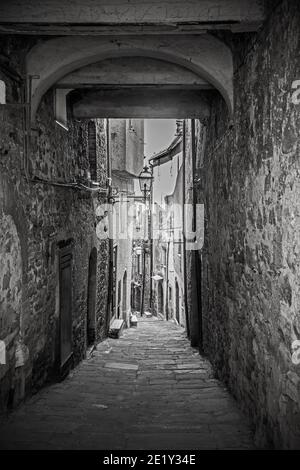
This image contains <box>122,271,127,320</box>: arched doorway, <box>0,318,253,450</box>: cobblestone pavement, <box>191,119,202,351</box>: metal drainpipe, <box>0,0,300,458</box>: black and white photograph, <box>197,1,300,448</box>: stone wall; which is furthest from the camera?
<box>122,271,127,320</box>: arched doorway

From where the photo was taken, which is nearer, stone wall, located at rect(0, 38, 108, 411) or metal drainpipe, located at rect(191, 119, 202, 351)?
stone wall, located at rect(0, 38, 108, 411)

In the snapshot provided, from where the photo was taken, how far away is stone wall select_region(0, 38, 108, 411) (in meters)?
3.84

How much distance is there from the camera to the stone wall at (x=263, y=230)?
281cm

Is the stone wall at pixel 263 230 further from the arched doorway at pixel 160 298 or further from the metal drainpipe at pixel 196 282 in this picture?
the arched doorway at pixel 160 298

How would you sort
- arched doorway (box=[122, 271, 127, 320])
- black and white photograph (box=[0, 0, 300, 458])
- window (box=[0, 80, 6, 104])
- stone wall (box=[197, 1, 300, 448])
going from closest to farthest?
stone wall (box=[197, 1, 300, 448]) → black and white photograph (box=[0, 0, 300, 458]) → window (box=[0, 80, 6, 104]) → arched doorway (box=[122, 271, 127, 320])

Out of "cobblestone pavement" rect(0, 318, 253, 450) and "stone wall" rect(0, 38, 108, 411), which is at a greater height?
"stone wall" rect(0, 38, 108, 411)

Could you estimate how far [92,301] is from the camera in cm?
898

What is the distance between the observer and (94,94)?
21.1 feet

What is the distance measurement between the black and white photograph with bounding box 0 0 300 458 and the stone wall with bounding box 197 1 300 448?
0.02 m

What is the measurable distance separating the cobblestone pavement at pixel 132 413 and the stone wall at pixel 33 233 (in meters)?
0.36

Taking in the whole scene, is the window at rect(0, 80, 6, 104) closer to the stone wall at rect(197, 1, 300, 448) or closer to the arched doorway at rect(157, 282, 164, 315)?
the stone wall at rect(197, 1, 300, 448)

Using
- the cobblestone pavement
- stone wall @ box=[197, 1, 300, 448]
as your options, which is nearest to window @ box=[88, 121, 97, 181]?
stone wall @ box=[197, 1, 300, 448]

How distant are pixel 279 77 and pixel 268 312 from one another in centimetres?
186

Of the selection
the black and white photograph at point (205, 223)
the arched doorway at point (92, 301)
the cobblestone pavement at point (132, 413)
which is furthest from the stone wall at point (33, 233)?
the arched doorway at point (92, 301)
